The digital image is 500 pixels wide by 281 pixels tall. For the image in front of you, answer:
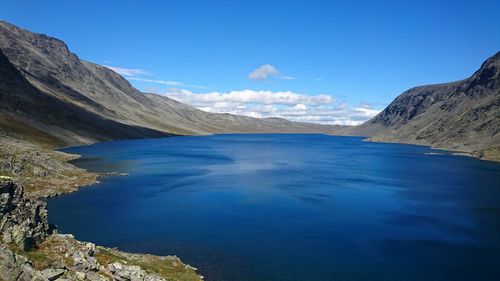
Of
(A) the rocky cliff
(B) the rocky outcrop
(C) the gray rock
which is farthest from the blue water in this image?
(C) the gray rock

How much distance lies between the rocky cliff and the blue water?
10.4m

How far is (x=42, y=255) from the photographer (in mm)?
28281

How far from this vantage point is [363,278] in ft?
135

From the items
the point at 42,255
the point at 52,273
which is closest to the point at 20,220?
the point at 42,255

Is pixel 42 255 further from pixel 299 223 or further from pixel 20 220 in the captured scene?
pixel 299 223

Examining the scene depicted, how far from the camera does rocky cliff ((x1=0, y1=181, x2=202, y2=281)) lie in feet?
82.0

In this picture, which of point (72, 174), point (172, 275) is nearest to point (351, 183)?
point (72, 174)

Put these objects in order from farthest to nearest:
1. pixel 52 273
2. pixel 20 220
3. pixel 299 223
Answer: pixel 299 223
pixel 20 220
pixel 52 273

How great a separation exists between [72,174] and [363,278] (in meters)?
73.9

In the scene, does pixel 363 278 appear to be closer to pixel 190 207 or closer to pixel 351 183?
pixel 190 207

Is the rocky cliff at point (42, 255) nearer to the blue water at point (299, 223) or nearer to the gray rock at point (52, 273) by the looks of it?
the gray rock at point (52, 273)

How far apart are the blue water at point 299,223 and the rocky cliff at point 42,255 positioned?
34.1 ft

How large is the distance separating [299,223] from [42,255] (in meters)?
40.2

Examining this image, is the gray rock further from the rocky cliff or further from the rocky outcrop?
the rocky outcrop
